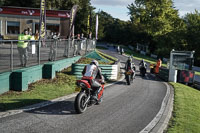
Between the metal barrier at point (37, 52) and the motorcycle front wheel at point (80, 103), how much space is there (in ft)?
12.6

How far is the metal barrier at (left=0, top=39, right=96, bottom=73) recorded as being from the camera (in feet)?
32.5

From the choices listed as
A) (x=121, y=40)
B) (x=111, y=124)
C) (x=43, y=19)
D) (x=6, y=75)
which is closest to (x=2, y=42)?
(x=6, y=75)

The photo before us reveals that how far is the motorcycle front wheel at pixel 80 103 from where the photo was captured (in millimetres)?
7664

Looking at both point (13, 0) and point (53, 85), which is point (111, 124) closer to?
point (53, 85)

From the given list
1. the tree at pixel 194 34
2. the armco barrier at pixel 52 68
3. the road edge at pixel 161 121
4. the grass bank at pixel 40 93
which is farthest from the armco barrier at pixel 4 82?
the tree at pixel 194 34

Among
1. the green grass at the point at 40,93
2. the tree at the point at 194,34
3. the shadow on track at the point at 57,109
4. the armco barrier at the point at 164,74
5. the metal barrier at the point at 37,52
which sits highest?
the tree at the point at 194,34

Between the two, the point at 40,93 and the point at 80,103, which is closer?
the point at 80,103

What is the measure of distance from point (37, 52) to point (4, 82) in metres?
3.38

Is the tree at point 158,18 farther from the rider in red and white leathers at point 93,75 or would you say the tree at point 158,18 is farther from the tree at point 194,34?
the rider in red and white leathers at point 93,75

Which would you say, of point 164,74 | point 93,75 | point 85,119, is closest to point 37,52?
point 93,75

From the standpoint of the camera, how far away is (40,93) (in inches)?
408

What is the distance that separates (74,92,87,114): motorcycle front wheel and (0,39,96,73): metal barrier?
12.6 ft

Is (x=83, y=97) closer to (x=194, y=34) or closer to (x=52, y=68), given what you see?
(x=52, y=68)

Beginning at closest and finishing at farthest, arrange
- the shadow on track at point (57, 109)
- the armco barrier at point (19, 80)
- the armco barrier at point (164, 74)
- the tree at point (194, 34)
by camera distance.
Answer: the shadow on track at point (57, 109) < the armco barrier at point (19, 80) < the armco barrier at point (164, 74) < the tree at point (194, 34)
